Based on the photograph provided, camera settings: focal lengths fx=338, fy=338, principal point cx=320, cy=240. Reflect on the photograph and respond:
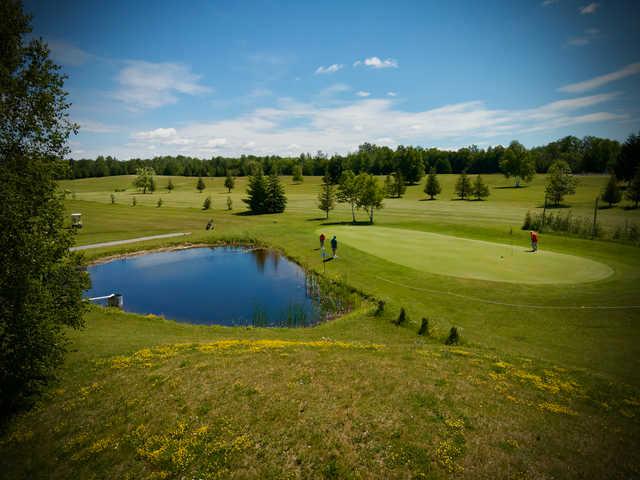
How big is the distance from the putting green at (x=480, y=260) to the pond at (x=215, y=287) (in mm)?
9907

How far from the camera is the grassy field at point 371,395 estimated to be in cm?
939

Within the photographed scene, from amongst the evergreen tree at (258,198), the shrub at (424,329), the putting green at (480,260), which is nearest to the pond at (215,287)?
the shrub at (424,329)

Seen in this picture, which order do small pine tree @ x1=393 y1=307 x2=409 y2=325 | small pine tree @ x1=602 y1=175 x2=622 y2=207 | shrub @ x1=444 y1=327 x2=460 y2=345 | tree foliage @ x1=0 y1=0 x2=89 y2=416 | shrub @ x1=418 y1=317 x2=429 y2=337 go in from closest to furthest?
tree foliage @ x1=0 y1=0 x2=89 y2=416
shrub @ x1=444 y1=327 x2=460 y2=345
shrub @ x1=418 y1=317 x2=429 y2=337
small pine tree @ x1=393 y1=307 x2=409 y2=325
small pine tree @ x1=602 y1=175 x2=622 y2=207

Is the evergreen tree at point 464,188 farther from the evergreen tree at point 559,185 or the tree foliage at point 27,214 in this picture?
the tree foliage at point 27,214

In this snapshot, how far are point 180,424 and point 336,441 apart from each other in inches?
196

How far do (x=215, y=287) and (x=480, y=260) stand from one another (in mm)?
25358

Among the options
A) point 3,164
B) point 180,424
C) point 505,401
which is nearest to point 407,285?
point 505,401

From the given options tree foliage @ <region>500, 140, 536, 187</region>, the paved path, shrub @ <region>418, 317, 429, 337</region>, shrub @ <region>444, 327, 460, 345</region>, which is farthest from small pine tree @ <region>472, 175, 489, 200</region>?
shrub @ <region>444, 327, 460, 345</region>

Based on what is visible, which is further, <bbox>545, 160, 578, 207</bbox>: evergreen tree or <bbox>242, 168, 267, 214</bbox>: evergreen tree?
<bbox>242, 168, 267, 214</bbox>: evergreen tree

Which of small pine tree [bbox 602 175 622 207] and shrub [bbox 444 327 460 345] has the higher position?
small pine tree [bbox 602 175 622 207]

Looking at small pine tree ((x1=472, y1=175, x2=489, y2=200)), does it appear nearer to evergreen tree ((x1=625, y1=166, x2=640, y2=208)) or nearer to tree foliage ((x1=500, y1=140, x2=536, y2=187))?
tree foliage ((x1=500, y1=140, x2=536, y2=187))

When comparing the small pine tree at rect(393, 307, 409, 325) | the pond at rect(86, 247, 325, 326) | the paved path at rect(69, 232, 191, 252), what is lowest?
the pond at rect(86, 247, 325, 326)

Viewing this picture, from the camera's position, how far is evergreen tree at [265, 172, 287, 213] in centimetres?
8731

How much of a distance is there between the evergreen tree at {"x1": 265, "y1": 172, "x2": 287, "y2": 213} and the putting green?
1831 inches
